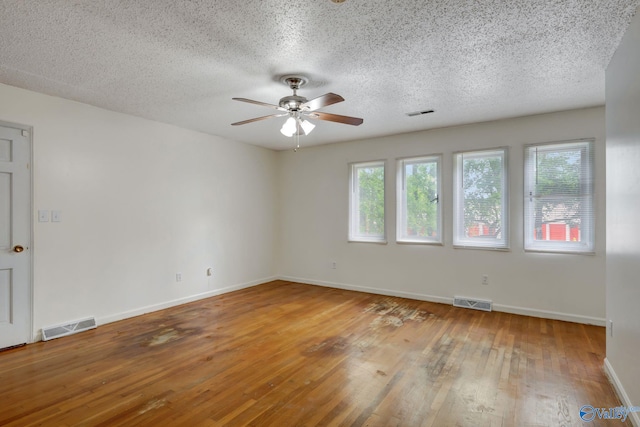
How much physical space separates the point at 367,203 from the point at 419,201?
911mm

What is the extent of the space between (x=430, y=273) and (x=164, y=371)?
3692 mm

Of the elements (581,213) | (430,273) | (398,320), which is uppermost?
(581,213)

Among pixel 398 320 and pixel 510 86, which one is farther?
pixel 398 320

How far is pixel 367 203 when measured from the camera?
18.4 ft

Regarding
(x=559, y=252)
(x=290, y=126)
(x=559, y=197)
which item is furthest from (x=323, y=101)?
(x=559, y=252)

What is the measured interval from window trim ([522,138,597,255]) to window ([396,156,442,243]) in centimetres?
109

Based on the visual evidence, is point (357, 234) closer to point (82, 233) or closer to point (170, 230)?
point (170, 230)

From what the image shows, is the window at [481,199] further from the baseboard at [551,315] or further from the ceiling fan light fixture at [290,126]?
the ceiling fan light fixture at [290,126]

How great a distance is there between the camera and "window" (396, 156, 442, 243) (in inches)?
193

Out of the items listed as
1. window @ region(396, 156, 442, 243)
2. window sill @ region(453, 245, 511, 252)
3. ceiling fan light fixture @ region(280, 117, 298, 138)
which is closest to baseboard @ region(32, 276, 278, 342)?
window @ region(396, 156, 442, 243)

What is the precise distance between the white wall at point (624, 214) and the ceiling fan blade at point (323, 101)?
6.33 feet

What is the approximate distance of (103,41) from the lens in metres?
2.40

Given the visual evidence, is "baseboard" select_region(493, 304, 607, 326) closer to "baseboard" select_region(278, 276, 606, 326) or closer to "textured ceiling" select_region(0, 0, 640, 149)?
"baseboard" select_region(278, 276, 606, 326)

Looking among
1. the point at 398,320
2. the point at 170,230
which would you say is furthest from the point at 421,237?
the point at 170,230
